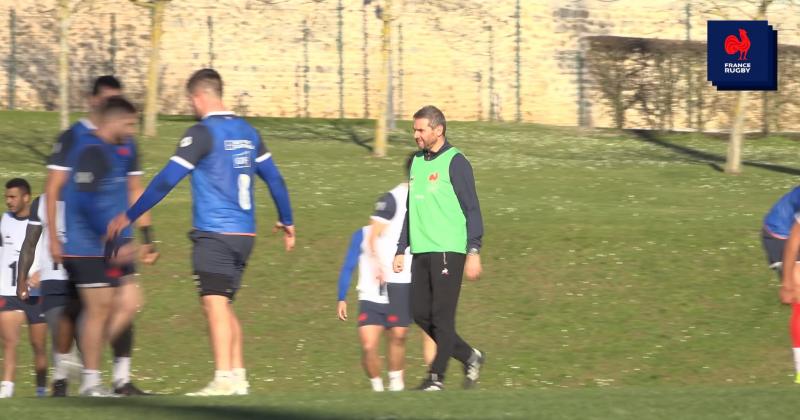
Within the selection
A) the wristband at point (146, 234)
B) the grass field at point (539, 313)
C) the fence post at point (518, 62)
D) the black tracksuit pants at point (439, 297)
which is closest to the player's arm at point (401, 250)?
the black tracksuit pants at point (439, 297)

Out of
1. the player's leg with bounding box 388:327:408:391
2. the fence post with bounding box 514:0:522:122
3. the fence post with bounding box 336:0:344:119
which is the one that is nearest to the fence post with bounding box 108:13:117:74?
the fence post with bounding box 336:0:344:119

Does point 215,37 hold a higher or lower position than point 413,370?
higher

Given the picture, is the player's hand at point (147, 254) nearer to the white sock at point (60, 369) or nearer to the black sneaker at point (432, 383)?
the white sock at point (60, 369)

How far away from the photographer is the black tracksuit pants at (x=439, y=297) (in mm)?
10023

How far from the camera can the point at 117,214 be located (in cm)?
932

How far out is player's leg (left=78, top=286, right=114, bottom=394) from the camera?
9195mm

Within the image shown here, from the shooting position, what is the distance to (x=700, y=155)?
3394 cm

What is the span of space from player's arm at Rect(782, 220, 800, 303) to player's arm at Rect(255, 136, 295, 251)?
349 centimetres

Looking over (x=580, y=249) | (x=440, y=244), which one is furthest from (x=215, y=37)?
(x=440, y=244)

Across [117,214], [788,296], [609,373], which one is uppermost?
[117,214]

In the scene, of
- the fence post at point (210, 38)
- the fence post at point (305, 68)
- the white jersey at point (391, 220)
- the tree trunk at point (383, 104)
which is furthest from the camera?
the fence post at point (305, 68)

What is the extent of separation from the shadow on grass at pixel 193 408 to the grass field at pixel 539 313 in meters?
0.02

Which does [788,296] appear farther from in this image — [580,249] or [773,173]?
[773,173]

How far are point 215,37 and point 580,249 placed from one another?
2284 centimetres
